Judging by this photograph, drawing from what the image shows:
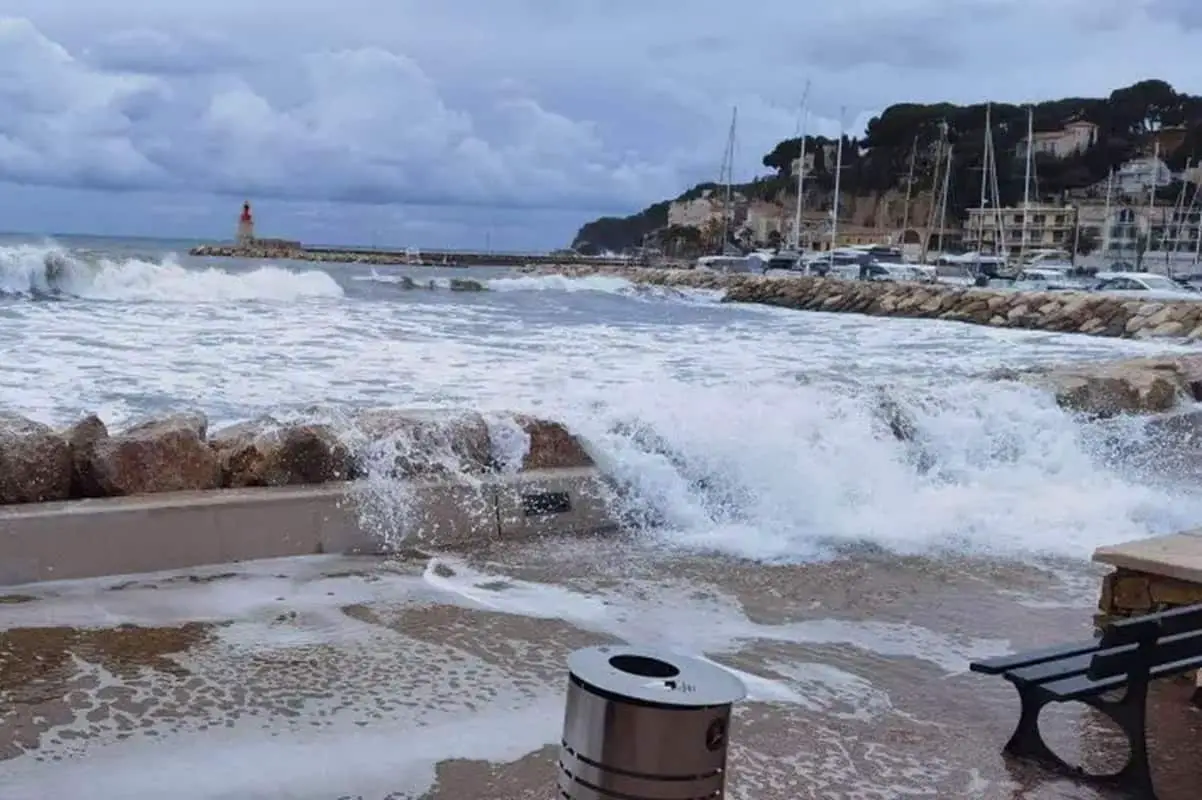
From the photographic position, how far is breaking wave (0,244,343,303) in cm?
3403

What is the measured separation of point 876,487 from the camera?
28.8 feet

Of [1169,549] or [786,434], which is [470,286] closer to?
[786,434]

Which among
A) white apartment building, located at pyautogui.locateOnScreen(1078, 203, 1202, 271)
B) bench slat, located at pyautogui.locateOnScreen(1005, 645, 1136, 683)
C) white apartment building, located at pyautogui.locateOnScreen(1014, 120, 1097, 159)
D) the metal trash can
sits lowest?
bench slat, located at pyautogui.locateOnScreen(1005, 645, 1136, 683)

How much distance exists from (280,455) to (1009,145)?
127m

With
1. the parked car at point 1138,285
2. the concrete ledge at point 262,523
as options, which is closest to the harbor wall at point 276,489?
Result: the concrete ledge at point 262,523

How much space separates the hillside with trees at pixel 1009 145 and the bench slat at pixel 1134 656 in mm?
112768

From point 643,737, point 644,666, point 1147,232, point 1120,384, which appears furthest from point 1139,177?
point 643,737

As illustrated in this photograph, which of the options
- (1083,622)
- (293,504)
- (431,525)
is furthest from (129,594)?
(1083,622)

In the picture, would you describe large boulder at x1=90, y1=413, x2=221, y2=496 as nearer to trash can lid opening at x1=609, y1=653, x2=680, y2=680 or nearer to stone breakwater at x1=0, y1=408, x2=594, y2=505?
stone breakwater at x1=0, y1=408, x2=594, y2=505

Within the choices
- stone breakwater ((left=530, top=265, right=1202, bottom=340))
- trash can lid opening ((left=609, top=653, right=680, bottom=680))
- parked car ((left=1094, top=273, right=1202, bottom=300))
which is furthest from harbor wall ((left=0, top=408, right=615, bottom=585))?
parked car ((left=1094, top=273, right=1202, bottom=300))

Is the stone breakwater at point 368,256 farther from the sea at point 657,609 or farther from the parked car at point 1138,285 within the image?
the sea at point 657,609

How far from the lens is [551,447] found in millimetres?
8023

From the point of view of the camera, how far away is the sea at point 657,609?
405 cm

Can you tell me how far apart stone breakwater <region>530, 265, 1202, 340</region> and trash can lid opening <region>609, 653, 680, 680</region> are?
99.8 feet
